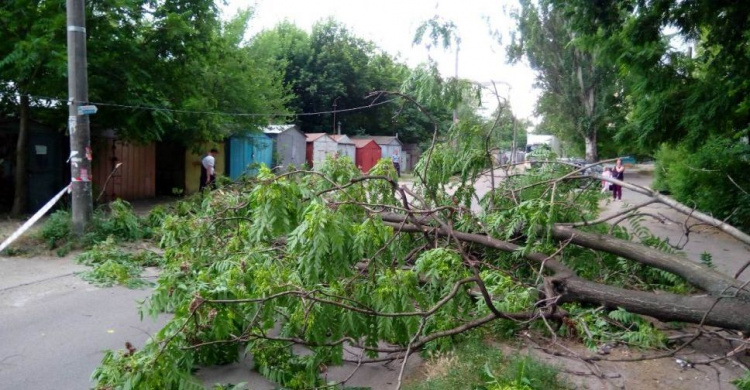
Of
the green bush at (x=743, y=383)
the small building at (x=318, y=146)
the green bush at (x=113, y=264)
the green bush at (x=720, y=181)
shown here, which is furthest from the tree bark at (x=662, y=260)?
the small building at (x=318, y=146)

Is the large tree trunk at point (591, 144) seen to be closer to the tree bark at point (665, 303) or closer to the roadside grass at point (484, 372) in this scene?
the tree bark at point (665, 303)

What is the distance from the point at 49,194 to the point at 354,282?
1058cm

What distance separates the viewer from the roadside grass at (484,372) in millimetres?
3723

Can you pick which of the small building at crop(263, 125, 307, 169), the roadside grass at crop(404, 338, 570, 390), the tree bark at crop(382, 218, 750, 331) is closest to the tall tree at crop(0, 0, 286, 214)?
the tree bark at crop(382, 218, 750, 331)

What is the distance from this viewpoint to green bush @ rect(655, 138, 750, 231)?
11367 mm

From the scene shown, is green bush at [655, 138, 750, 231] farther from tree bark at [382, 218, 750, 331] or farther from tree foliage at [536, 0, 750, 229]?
tree bark at [382, 218, 750, 331]

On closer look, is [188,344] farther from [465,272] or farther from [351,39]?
[351,39]

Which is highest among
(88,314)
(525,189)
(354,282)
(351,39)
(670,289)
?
(351,39)

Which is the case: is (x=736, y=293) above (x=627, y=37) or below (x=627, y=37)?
below

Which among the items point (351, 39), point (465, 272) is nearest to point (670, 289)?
point (465, 272)

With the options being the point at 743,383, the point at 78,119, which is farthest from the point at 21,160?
the point at 743,383

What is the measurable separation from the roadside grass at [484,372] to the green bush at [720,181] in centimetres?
846

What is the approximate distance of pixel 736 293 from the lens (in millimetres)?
4484

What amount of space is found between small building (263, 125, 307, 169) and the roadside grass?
1862 centimetres
